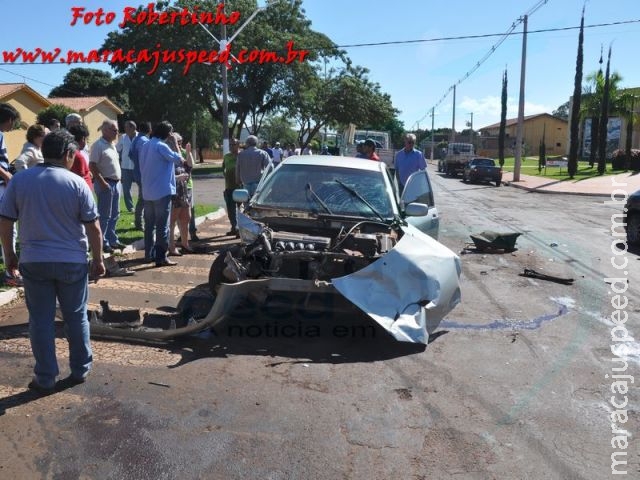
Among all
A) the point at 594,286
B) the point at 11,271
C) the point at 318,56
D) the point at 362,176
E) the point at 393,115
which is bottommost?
the point at 594,286

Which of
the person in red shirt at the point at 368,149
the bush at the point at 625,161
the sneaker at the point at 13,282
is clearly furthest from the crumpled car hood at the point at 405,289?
the bush at the point at 625,161

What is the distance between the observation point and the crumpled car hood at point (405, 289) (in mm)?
4693

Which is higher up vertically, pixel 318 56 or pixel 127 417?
pixel 318 56

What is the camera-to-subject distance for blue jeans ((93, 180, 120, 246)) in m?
7.58

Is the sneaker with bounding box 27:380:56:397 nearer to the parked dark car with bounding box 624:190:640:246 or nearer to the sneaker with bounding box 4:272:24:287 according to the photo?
the sneaker with bounding box 4:272:24:287

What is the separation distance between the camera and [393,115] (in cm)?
4688

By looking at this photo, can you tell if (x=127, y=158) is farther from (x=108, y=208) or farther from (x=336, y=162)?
(x=336, y=162)

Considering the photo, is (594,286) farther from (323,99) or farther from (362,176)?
(323,99)

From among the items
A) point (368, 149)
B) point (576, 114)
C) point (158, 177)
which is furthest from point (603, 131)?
point (158, 177)

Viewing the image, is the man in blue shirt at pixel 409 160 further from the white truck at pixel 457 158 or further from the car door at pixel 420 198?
the white truck at pixel 457 158

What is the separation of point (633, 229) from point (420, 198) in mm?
5827

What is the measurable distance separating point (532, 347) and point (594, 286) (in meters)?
2.90

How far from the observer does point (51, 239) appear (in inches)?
148

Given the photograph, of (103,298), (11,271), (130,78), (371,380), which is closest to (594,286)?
(371,380)
